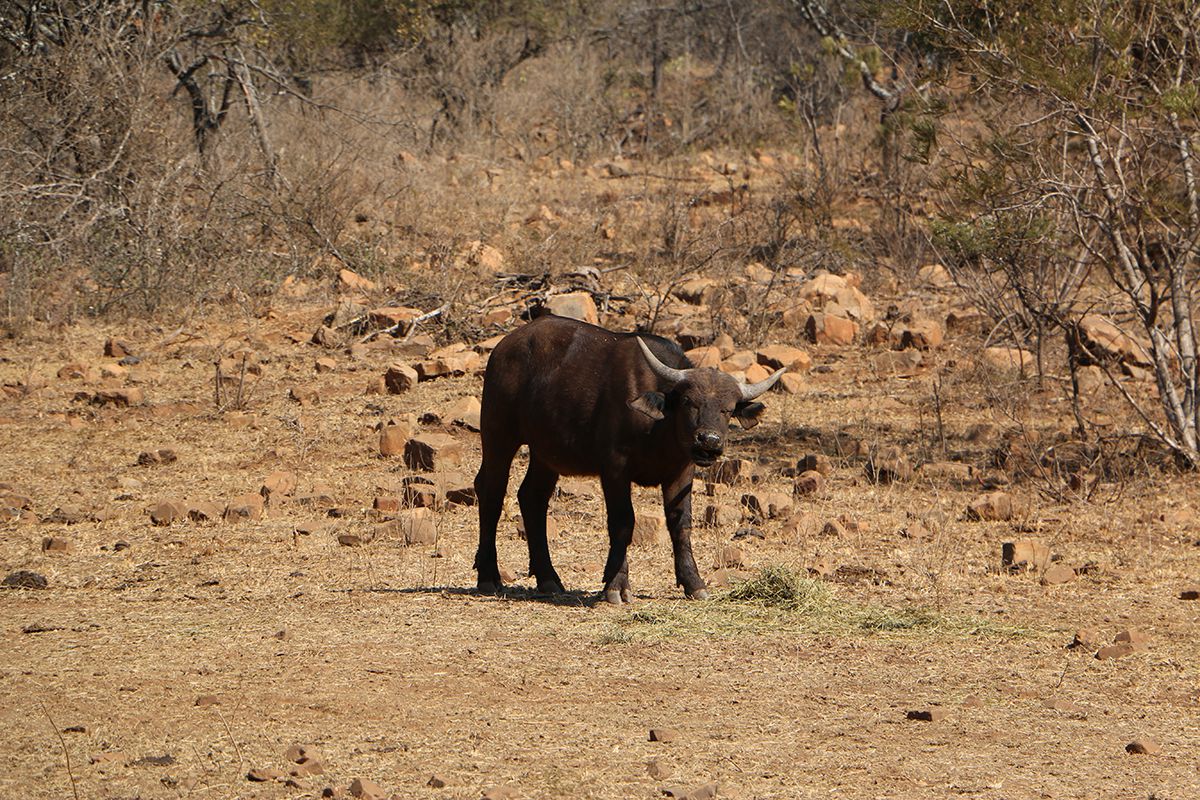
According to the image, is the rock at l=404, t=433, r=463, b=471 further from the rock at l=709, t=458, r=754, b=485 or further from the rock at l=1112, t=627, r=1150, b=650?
the rock at l=1112, t=627, r=1150, b=650

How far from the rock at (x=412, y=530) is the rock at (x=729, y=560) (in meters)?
1.78

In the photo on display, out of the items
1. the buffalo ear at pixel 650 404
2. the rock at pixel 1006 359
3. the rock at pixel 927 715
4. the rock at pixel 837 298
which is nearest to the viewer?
the rock at pixel 927 715

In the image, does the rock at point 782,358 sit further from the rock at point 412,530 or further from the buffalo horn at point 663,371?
the buffalo horn at point 663,371

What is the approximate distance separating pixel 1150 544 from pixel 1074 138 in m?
4.17

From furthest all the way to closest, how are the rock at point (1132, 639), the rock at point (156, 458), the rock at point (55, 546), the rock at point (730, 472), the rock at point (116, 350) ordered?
the rock at point (116, 350) → the rock at point (156, 458) → the rock at point (730, 472) → the rock at point (55, 546) → the rock at point (1132, 639)

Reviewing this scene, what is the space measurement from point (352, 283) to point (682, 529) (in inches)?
390

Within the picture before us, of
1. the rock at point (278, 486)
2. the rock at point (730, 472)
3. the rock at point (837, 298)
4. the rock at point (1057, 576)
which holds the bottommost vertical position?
the rock at point (1057, 576)

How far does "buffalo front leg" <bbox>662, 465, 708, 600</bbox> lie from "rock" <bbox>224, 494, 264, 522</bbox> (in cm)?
337

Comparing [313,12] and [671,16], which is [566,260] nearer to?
[313,12]

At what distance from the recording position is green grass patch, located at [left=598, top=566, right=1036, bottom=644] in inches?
300

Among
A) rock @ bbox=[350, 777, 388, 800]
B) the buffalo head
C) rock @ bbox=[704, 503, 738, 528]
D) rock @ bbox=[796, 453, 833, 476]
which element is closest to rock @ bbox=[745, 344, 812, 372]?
rock @ bbox=[796, 453, 833, 476]

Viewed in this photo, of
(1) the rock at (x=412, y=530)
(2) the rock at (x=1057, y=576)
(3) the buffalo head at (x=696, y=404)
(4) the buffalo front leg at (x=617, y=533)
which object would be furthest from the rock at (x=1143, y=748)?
(1) the rock at (x=412, y=530)

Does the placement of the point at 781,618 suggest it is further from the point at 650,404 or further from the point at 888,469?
the point at 888,469

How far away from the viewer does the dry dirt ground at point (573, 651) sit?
18.6 feet
